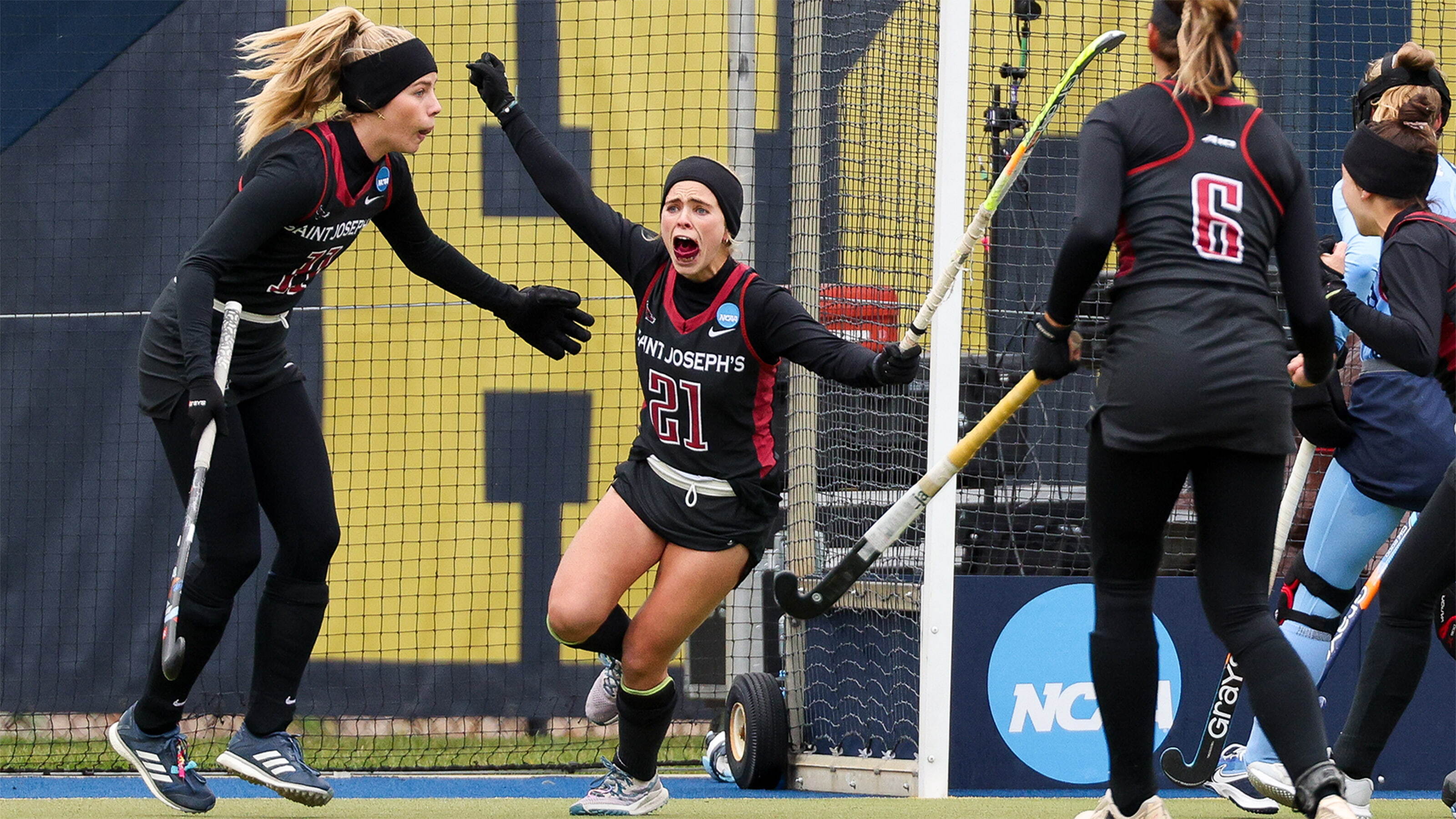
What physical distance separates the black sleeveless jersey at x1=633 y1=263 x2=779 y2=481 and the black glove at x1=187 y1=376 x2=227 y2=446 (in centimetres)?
105

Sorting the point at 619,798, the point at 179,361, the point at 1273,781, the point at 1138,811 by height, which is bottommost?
the point at 619,798

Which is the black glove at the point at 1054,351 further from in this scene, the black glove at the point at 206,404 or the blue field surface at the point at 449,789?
the blue field surface at the point at 449,789

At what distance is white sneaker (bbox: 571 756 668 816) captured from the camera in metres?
3.89

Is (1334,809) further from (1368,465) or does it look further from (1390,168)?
(1390,168)

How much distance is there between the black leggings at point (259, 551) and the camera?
139 inches

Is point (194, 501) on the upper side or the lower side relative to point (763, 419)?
lower

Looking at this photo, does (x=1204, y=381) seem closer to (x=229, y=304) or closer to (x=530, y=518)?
(x=229, y=304)

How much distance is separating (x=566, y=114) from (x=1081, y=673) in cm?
316

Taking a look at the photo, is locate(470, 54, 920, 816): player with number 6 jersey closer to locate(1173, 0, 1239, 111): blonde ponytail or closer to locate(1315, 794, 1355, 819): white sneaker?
locate(1173, 0, 1239, 111): blonde ponytail

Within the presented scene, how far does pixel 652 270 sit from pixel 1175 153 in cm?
157

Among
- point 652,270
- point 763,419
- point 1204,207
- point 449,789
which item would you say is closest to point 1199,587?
point 1204,207

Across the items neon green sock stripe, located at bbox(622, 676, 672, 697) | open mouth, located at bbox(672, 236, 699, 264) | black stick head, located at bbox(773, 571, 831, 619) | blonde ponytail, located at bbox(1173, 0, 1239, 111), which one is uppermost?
blonde ponytail, located at bbox(1173, 0, 1239, 111)

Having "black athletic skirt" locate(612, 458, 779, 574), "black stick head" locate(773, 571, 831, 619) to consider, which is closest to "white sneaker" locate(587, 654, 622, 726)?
"black athletic skirt" locate(612, 458, 779, 574)

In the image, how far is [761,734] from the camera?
16.4 feet
